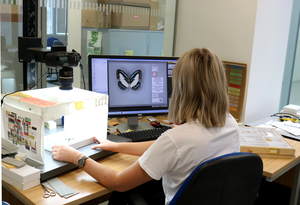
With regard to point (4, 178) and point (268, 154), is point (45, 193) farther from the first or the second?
point (268, 154)

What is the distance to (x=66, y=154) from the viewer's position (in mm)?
1271

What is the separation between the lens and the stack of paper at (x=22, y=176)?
1112mm

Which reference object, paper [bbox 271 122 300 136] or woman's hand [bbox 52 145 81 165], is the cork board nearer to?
paper [bbox 271 122 300 136]

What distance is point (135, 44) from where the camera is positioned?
2.51 meters

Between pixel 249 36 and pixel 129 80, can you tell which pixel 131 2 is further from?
pixel 249 36

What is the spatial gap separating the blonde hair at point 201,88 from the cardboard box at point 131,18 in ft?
4.26

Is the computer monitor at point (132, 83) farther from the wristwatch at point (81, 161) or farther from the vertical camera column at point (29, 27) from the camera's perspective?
the wristwatch at point (81, 161)

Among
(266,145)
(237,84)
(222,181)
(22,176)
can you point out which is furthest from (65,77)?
(237,84)

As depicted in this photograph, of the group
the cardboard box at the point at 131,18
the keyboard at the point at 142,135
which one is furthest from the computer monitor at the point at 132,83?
the cardboard box at the point at 131,18

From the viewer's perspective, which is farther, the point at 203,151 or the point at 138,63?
the point at 138,63

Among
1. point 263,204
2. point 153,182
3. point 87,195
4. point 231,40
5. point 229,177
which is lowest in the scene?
point 263,204

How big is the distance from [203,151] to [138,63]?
91 centimetres

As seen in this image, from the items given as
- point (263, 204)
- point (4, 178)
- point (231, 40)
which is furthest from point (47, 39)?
point (263, 204)

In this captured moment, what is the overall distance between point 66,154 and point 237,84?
1.61 meters
